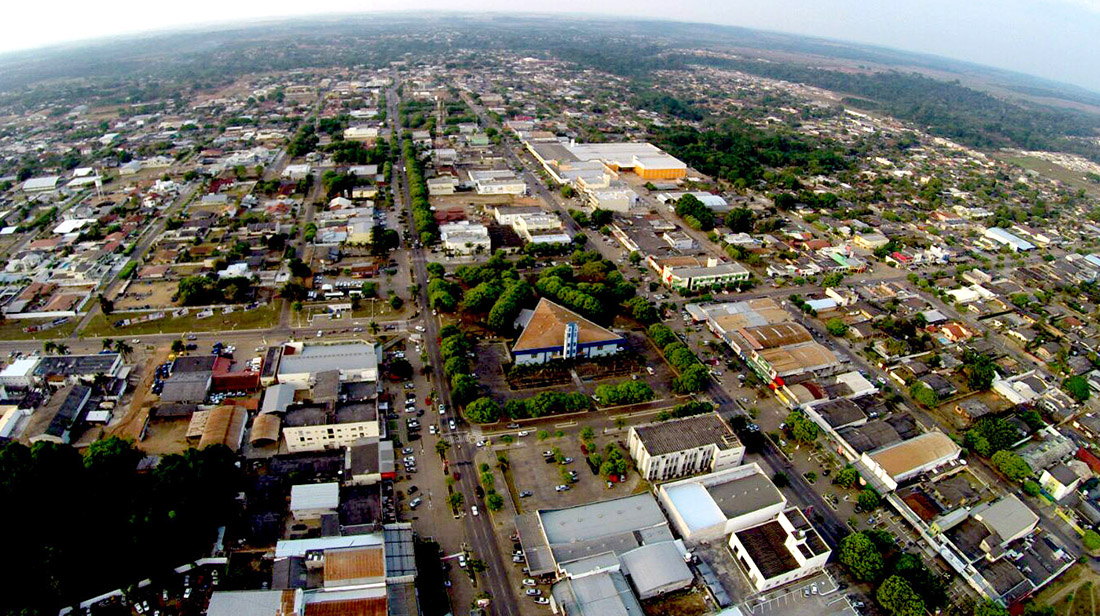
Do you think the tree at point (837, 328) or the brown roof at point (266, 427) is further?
the tree at point (837, 328)

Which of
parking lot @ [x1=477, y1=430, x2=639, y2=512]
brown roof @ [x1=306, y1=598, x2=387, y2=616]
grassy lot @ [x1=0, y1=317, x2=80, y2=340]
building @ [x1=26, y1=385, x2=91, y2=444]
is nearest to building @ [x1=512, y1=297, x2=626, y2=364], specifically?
parking lot @ [x1=477, y1=430, x2=639, y2=512]

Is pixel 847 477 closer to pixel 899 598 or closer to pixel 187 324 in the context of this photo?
pixel 899 598

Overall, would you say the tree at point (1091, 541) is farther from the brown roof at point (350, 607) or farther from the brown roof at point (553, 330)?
the brown roof at point (350, 607)

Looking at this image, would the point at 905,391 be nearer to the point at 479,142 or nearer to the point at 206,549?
the point at 206,549

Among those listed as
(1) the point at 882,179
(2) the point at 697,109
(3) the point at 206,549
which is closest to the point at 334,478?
(3) the point at 206,549

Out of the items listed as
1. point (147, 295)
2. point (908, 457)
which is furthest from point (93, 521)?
point (908, 457)

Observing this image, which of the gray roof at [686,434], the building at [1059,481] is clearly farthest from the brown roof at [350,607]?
the building at [1059,481]
